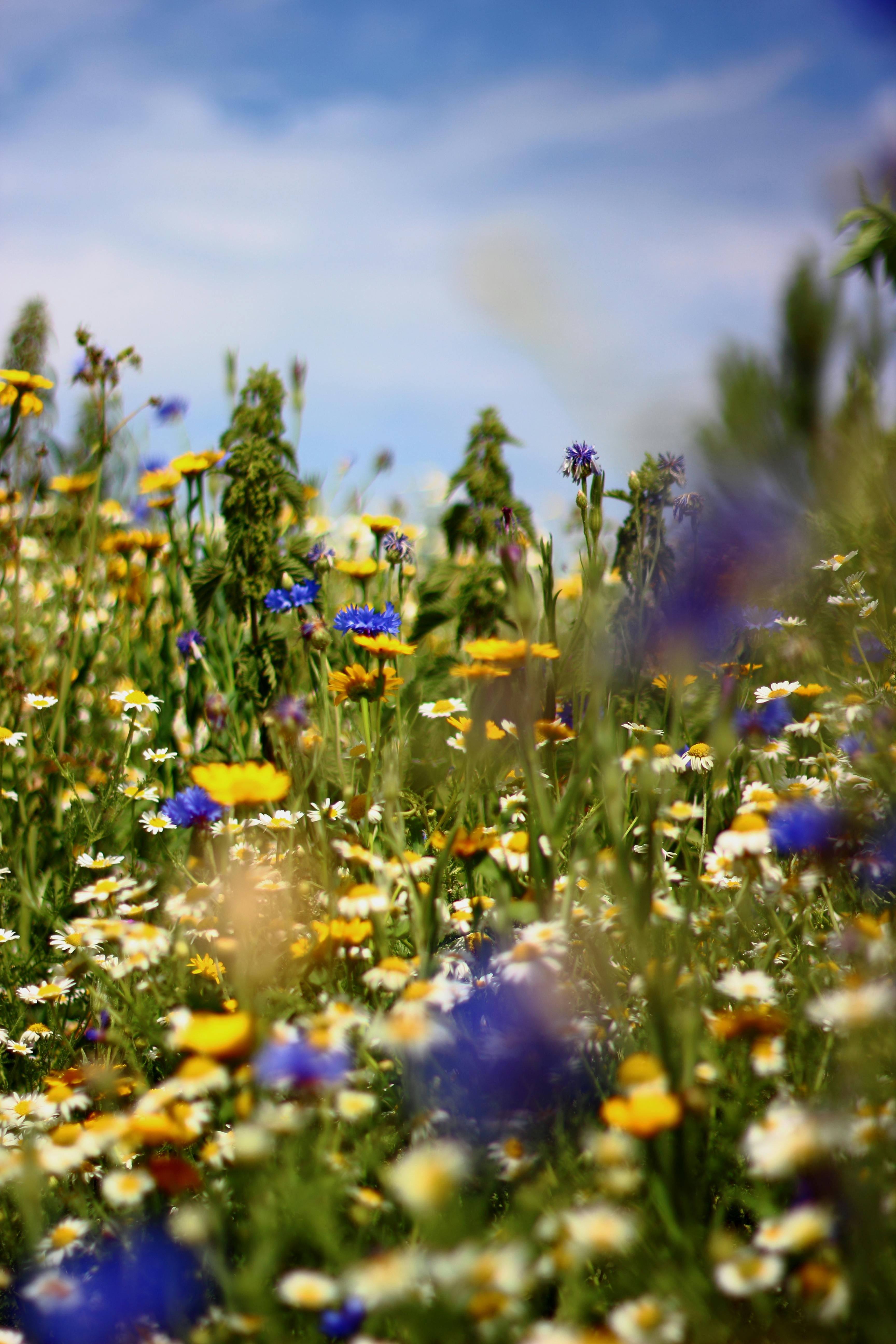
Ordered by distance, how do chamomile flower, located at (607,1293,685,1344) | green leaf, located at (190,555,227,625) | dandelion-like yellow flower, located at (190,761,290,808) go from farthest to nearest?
green leaf, located at (190,555,227,625), dandelion-like yellow flower, located at (190,761,290,808), chamomile flower, located at (607,1293,685,1344)

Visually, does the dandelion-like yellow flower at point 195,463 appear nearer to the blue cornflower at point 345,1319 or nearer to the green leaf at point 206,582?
the green leaf at point 206,582

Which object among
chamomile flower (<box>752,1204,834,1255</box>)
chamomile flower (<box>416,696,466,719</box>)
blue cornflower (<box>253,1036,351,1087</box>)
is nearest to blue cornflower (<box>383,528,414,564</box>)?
chamomile flower (<box>416,696,466,719</box>)

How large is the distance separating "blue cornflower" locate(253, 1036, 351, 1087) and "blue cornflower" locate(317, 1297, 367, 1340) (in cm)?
20

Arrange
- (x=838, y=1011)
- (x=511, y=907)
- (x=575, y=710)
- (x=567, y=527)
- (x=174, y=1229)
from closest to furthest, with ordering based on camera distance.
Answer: (x=838, y=1011), (x=174, y=1229), (x=511, y=907), (x=575, y=710), (x=567, y=527)

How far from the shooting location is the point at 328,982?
1485 millimetres

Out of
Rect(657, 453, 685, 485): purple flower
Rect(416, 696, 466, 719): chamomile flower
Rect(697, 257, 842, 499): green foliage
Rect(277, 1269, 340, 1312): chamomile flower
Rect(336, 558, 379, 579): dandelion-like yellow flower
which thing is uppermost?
Rect(697, 257, 842, 499): green foliage

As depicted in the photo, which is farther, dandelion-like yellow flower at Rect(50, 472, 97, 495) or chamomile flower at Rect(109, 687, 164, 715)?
dandelion-like yellow flower at Rect(50, 472, 97, 495)

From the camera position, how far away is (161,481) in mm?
2838

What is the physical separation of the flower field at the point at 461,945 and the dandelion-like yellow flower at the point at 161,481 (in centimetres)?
2

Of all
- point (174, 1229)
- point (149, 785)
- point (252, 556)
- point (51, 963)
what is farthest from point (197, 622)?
point (174, 1229)

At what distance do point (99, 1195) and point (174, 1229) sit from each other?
327 millimetres

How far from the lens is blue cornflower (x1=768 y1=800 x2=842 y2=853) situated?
1.43 metres

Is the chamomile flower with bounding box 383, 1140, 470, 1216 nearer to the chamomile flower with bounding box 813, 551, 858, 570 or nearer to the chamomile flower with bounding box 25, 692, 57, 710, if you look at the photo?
the chamomile flower with bounding box 813, 551, 858, 570

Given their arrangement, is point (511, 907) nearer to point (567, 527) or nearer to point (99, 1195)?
point (99, 1195)
